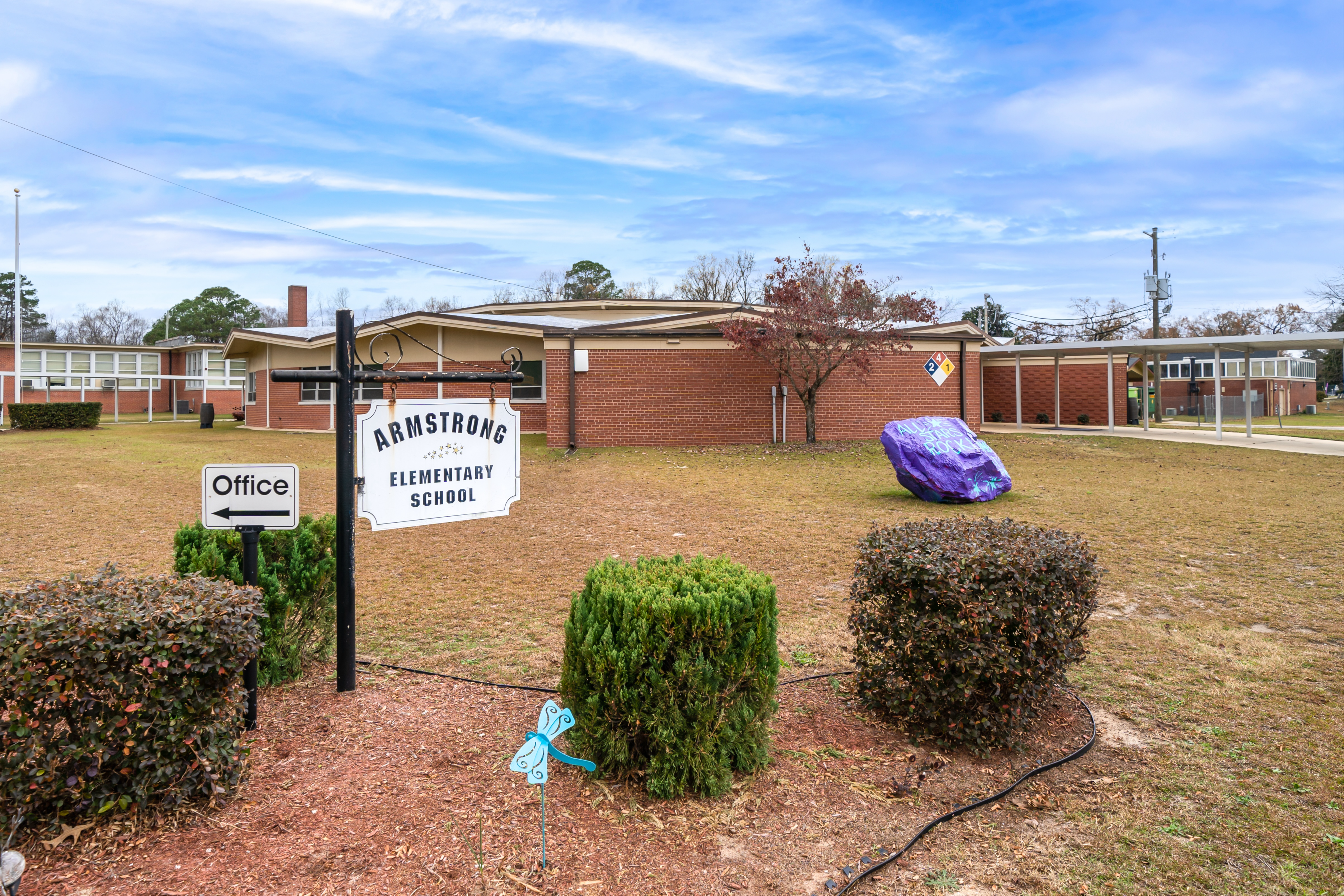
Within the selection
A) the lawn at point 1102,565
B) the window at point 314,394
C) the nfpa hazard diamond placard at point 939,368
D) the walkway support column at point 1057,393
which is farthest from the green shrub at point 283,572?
the window at point 314,394

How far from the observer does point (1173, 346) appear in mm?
22859

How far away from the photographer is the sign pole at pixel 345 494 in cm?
438

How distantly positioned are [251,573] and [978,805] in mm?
3345

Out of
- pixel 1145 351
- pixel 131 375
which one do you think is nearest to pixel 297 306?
pixel 131 375

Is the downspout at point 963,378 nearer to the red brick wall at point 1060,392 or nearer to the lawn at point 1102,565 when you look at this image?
the lawn at point 1102,565

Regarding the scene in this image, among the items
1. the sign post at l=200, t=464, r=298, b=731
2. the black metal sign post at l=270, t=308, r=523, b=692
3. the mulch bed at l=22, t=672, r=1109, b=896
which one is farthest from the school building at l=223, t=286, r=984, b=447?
the mulch bed at l=22, t=672, r=1109, b=896

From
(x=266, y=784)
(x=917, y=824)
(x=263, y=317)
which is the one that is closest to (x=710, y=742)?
(x=917, y=824)

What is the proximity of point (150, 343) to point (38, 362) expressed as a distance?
2554 cm

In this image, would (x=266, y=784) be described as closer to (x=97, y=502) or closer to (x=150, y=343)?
(x=97, y=502)

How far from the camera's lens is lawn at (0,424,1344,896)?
349cm

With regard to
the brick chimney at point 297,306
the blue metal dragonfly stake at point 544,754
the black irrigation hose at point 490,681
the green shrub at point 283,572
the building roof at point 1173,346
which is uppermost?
the brick chimney at point 297,306

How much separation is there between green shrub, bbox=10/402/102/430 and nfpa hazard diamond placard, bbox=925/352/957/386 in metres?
25.4

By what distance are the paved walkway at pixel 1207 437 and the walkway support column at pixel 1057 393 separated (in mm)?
299

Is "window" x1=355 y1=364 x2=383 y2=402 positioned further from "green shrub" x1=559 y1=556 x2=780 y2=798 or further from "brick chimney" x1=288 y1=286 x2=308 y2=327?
"green shrub" x1=559 y1=556 x2=780 y2=798
